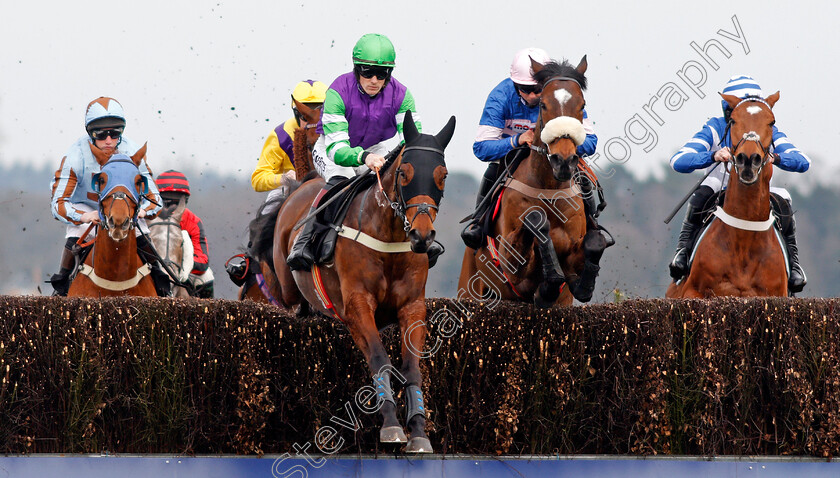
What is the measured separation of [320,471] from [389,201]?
164 centimetres

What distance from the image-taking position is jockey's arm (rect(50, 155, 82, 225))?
8.80 meters

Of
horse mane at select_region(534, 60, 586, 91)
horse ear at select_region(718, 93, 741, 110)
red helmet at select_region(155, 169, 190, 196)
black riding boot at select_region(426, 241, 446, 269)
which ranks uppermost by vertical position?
horse ear at select_region(718, 93, 741, 110)

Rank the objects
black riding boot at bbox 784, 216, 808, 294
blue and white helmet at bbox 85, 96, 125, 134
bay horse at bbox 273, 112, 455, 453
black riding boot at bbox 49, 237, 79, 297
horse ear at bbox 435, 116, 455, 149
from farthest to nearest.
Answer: blue and white helmet at bbox 85, 96, 125, 134, black riding boot at bbox 49, 237, 79, 297, black riding boot at bbox 784, 216, 808, 294, horse ear at bbox 435, 116, 455, 149, bay horse at bbox 273, 112, 455, 453

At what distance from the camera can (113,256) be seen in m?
8.30

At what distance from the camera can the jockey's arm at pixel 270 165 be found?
9.18m

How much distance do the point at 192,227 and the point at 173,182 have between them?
54cm

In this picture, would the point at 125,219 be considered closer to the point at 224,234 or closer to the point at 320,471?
the point at 320,471

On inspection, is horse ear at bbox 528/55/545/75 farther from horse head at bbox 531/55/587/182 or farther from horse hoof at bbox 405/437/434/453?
horse hoof at bbox 405/437/434/453

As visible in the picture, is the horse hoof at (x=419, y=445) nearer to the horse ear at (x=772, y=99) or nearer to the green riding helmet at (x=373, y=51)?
the green riding helmet at (x=373, y=51)

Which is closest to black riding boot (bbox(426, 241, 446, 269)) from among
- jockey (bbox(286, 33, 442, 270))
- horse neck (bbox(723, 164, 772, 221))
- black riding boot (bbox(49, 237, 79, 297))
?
jockey (bbox(286, 33, 442, 270))

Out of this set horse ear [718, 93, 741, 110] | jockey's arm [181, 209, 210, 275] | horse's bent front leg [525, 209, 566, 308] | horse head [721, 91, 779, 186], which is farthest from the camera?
jockey's arm [181, 209, 210, 275]

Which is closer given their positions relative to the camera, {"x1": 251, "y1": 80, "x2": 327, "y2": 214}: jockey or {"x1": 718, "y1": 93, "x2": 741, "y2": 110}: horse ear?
{"x1": 718, "y1": 93, "x2": 741, "y2": 110}: horse ear

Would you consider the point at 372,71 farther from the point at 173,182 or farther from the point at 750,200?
the point at 173,182

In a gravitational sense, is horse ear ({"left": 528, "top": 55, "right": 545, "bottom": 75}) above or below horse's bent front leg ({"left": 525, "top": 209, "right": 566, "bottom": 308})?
above
